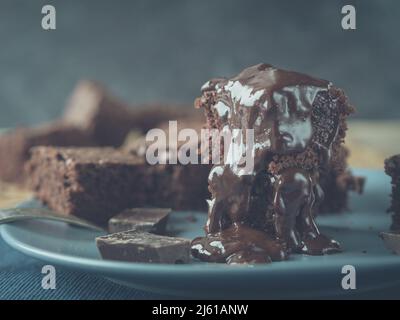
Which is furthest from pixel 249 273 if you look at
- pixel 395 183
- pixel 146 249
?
pixel 395 183

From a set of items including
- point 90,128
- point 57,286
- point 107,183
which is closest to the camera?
point 57,286

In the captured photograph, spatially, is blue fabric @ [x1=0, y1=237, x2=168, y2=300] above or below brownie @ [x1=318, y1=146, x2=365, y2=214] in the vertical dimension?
below

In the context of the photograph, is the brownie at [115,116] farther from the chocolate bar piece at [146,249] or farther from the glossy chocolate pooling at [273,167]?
the chocolate bar piece at [146,249]

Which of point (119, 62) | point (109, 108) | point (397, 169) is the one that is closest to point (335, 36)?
point (119, 62)

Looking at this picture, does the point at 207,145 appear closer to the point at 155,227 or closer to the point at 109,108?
the point at 155,227

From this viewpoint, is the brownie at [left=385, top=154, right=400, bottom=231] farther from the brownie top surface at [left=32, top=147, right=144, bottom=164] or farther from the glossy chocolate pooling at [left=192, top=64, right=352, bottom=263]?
the brownie top surface at [left=32, top=147, right=144, bottom=164]

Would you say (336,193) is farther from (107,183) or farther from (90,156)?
(90,156)

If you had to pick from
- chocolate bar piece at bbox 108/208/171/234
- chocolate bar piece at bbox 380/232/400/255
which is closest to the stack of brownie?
chocolate bar piece at bbox 108/208/171/234
